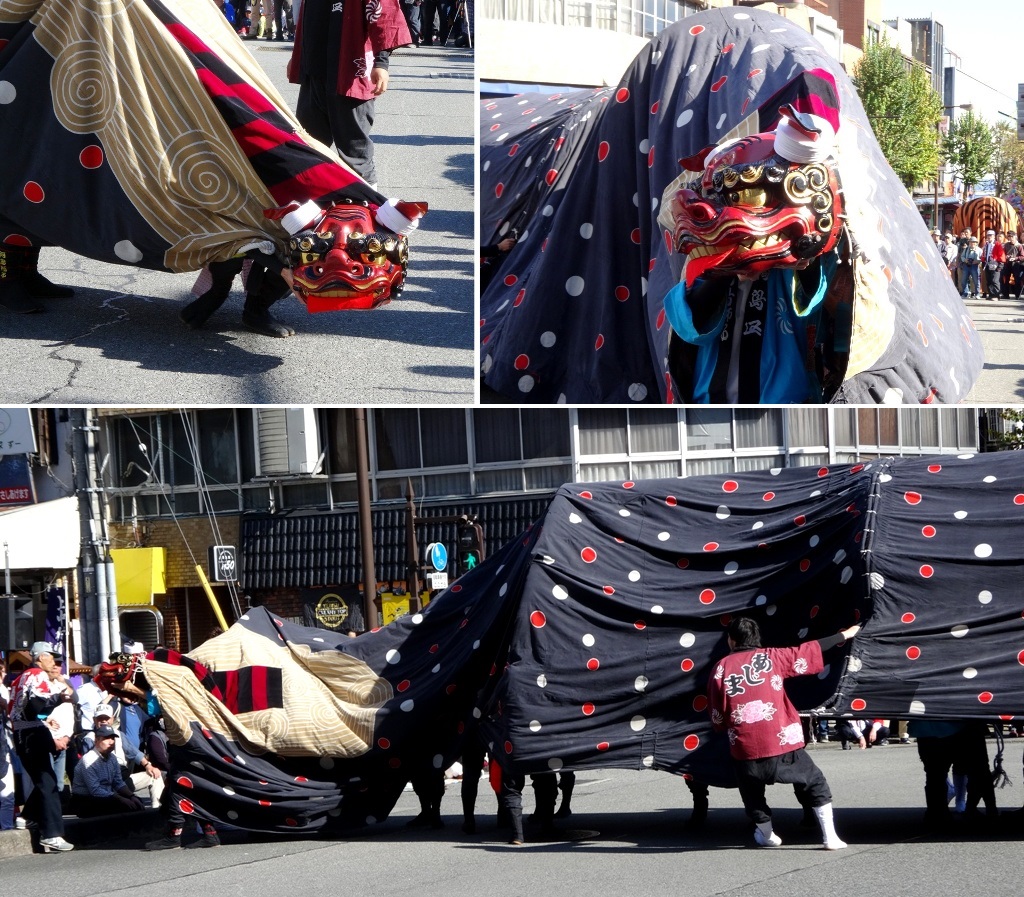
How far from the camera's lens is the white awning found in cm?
2119

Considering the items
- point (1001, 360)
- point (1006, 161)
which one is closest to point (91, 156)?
point (1001, 360)

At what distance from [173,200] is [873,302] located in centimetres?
381

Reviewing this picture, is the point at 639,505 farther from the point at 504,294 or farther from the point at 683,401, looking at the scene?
the point at 504,294

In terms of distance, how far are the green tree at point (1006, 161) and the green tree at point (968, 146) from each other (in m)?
1.29

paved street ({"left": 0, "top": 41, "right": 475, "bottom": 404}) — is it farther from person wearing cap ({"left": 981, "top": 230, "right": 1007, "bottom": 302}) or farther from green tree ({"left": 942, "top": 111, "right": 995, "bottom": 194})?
green tree ({"left": 942, "top": 111, "right": 995, "bottom": 194})

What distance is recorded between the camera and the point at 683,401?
26.8 feet

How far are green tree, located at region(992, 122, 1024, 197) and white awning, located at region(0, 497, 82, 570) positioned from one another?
851 inches

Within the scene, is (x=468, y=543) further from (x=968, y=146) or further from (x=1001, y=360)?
(x=968, y=146)

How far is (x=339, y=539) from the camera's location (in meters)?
22.6

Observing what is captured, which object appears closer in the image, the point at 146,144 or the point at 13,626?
the point at 146,144

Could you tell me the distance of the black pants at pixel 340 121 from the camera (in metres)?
8.05

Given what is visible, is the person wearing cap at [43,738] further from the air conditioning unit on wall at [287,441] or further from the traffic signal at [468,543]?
the air conditioning unit on wall at [287,441]

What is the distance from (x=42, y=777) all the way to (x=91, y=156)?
4.12 meters

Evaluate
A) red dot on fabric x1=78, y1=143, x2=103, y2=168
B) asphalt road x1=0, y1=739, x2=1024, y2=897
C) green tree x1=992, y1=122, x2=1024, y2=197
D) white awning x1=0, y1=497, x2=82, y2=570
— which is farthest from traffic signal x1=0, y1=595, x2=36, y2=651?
green tree x1=992, y1=122, x2=1024, y2=197
